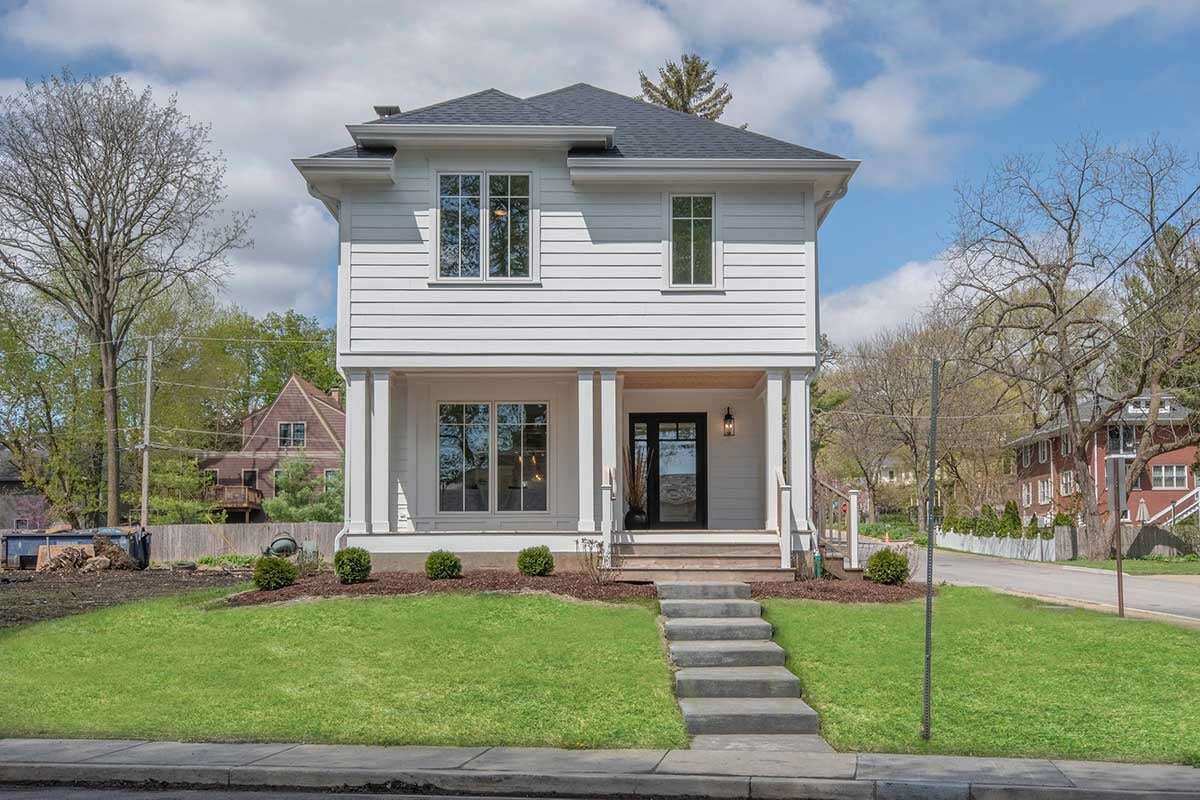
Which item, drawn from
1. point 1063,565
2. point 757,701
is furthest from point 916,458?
point 757,701

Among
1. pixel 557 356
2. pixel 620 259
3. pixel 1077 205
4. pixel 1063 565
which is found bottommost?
pixel 1063 565

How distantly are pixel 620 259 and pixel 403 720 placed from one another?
30.7 ft

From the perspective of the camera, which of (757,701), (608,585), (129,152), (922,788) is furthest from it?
(129,152)

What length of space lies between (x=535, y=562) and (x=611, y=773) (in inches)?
309

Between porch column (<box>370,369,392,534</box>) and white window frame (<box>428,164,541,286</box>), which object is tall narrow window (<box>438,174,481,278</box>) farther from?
porch column (<box>370,369,392,534</box>)

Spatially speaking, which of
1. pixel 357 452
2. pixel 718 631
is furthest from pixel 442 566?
pixel 718 631

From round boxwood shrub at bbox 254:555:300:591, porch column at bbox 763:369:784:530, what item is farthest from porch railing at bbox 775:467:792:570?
round boxwood shrub at bbox 254:555:300:591

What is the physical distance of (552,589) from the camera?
588 inches

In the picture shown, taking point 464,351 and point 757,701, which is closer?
point 757,701

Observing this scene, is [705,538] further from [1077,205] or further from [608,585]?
[1077,205]

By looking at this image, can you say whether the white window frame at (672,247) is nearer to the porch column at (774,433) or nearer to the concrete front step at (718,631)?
the porch column at (774,433)

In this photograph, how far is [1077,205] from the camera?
1305 inches

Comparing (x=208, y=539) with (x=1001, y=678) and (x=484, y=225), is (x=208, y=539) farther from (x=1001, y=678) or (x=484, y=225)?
(x=1001, y=678)

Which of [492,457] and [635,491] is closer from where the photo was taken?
[492,457]
